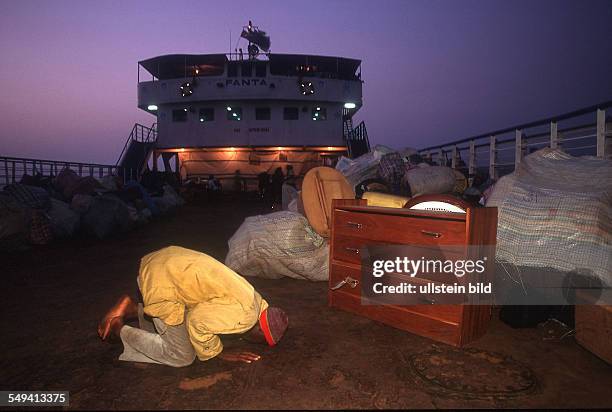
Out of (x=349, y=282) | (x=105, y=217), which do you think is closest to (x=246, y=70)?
(x=105, y=217)

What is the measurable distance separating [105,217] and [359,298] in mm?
5369

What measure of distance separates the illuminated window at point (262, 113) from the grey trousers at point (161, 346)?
17.8 metres

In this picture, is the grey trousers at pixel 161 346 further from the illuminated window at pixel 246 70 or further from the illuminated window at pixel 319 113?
the illuminated window at pixel 246 70

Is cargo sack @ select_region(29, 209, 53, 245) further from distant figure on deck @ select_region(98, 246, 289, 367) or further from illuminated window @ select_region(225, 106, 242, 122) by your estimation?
illuminated window @ select_region(225, 106, 242, 122)

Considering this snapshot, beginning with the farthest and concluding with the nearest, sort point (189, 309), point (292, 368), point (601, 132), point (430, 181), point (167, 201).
→ point (167, 201) → point (430, 181) → point (601, 132) → point (189, 309) → point (292, 368)

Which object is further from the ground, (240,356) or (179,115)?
(179,115)

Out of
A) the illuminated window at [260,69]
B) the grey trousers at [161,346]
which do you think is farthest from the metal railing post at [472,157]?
the illuminated window at [260,69]

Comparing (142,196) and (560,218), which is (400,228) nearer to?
(560,218)

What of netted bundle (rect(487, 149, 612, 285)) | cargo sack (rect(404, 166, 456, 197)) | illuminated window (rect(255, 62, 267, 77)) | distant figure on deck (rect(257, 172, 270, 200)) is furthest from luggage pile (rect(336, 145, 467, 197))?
illuminated window (rect(255, 62, 267, 77))

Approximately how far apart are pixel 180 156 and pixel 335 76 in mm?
9090

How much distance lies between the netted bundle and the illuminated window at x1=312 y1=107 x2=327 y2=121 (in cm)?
1686

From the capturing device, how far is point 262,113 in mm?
19266

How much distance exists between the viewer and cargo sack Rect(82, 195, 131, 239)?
648 cm

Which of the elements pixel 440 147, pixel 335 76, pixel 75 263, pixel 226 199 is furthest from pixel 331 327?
pixel 335 76
